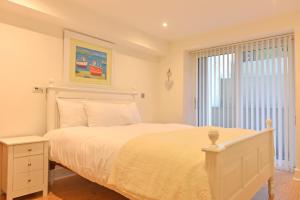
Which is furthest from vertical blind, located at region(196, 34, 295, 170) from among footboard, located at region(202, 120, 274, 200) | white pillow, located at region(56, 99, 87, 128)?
white pillow, located at region(56, 99, 87, 128)

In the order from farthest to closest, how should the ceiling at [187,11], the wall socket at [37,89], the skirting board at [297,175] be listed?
1. the skirting board at [297,175]
2. the ceiling at [187,11]
3. the wall socket at [37,89]

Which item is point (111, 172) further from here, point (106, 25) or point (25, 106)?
point (106, 25)

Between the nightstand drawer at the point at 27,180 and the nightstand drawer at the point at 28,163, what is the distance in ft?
0.14

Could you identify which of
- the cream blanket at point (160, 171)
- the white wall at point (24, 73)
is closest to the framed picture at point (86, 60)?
the white wall at point (24, 73)

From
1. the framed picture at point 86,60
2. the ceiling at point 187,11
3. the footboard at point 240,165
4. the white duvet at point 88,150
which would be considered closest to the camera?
the footboard at point 240,165

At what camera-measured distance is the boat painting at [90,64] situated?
128 inches

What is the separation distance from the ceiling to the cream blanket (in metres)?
1.98

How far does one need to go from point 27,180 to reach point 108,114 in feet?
4.11

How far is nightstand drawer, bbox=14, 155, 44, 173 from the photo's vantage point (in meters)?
2.24

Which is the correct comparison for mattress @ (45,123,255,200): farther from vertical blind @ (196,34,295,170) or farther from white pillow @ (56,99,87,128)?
vertical blind @ (196,34,295,170)

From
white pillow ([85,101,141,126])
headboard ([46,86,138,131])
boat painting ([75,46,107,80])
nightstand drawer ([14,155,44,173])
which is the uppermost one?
boat painting ([75,46,107,80])

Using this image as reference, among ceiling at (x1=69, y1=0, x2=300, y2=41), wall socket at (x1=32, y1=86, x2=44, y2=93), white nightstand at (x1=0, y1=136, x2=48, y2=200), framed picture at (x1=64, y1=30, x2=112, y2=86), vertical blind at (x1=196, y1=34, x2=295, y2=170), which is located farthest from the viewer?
vertical blind at (x1=196, y1=34, x2=295, y2=170)

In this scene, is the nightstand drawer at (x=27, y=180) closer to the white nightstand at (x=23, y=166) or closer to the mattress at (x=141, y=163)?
the white nightstand at (x=23, y=166)

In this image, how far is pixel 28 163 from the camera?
2.31 m
